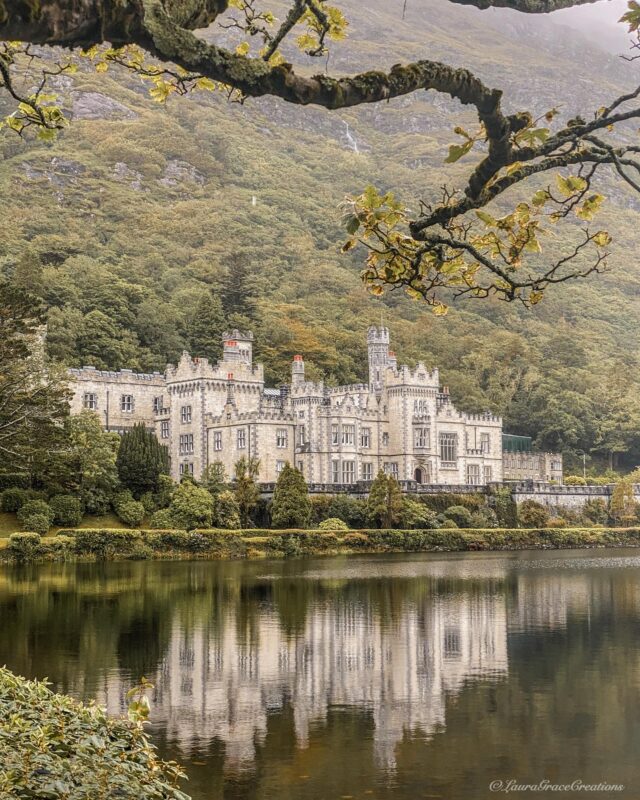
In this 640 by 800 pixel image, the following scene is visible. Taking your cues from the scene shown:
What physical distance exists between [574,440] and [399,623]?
78229mm

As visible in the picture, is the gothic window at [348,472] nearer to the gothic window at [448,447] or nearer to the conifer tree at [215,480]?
the gothic window at [448,447]

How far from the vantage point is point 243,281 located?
114 meters

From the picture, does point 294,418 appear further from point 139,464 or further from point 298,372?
point 139,464

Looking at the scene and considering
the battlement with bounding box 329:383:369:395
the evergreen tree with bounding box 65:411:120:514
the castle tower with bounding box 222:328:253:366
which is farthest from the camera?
the battlement with bounding box 329:383:369:395

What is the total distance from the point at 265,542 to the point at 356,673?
3855 centimetres

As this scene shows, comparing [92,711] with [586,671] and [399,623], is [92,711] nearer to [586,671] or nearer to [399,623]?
[586,671]

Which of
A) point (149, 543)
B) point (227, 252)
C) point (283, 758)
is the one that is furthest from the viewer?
point (227, 252)

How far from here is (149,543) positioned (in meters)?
57.0

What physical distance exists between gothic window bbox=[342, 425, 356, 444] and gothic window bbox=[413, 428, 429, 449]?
5479 mm

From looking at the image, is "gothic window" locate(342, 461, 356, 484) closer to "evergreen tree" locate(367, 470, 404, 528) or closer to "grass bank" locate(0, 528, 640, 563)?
"evergreen tree" locate(367, 470, 404, 528)

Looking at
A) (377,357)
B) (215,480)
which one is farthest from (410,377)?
(215,480)

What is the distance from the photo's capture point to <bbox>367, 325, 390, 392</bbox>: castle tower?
8138 cm

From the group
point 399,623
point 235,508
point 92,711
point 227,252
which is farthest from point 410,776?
point 227,252

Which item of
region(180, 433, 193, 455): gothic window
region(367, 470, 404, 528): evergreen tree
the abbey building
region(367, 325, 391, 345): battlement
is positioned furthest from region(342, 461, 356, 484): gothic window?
region(367, 325, 391, 345): battlement
